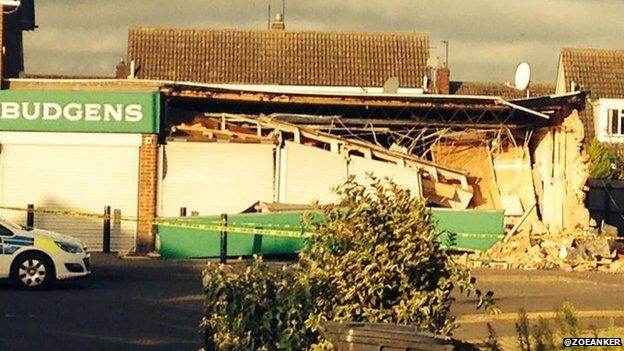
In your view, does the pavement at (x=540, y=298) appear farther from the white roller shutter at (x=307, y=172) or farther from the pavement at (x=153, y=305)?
the white roller shutter at (x=307, y=172)

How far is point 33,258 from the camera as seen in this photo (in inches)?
854

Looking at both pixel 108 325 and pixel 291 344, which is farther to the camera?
pixel 108 325

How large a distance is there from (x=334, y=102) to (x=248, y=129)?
2.09 metres

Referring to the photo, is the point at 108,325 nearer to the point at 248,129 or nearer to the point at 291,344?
the point at 291,344

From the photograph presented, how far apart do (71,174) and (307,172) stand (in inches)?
209

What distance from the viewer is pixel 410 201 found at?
431 inches

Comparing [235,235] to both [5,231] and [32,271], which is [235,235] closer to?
[32,271]

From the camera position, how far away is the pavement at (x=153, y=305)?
15.4 m

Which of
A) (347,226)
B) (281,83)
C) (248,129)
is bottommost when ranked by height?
(347,226)

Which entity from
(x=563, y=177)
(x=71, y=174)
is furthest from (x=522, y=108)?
(x=71, y=174)

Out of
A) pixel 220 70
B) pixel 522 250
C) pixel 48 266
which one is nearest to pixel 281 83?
pixel 220 70

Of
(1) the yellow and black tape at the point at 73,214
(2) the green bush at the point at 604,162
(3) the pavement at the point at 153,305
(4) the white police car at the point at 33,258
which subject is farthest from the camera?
(2) the green bush at the point at 604,162

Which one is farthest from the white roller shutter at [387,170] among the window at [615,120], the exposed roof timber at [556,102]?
the window at [615,120]

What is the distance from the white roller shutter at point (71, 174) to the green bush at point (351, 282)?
19515mm
